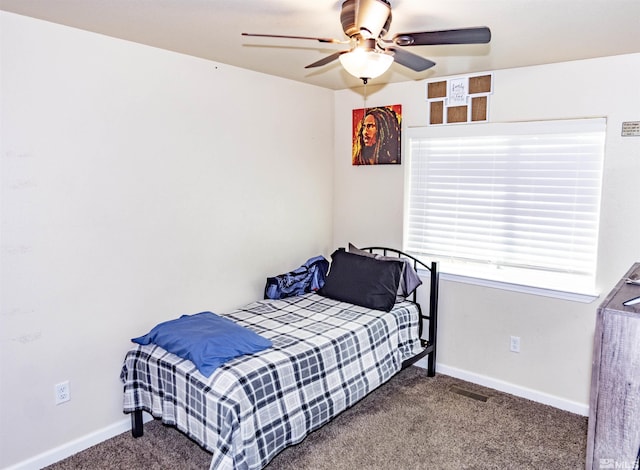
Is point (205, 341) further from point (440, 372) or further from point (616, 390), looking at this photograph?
point (440, 372)

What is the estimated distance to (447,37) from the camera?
72.8 inches

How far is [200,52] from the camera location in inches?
117

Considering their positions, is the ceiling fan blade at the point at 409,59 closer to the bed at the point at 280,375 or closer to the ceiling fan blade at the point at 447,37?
the ceiling fan blade at the point at 447,37

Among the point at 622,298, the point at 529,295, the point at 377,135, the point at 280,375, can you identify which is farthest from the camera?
the point at 377,135

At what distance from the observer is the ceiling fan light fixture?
75.9 inches

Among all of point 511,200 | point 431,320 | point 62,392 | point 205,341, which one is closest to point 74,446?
point 62,392

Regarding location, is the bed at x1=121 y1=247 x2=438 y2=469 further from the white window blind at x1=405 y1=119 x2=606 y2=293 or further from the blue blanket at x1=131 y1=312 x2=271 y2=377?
the white window blind at x1=405 y1=119 x2=606 y2=293

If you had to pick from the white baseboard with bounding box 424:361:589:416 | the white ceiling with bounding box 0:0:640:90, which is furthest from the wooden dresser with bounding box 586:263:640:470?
the white baseboard with bounding box 424:361:589:416

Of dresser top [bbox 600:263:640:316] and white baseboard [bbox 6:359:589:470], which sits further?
white baseboard [bbox 6:359:589:470]

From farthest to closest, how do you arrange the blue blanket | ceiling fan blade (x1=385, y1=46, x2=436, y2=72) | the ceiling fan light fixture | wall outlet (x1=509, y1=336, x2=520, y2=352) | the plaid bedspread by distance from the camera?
wall outlet (x1=509, y1=336, x2=520, y2=352) → the blue blanket → the plaid bedspread → ceiling fan blade (x1=385, y1=46, x2=436, y2=72) → the ceiling fan light fixture

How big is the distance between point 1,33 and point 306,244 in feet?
8.56

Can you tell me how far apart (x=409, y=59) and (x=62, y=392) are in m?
2.59

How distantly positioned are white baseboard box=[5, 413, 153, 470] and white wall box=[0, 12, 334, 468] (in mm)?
32

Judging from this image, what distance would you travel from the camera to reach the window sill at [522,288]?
3110 mm
